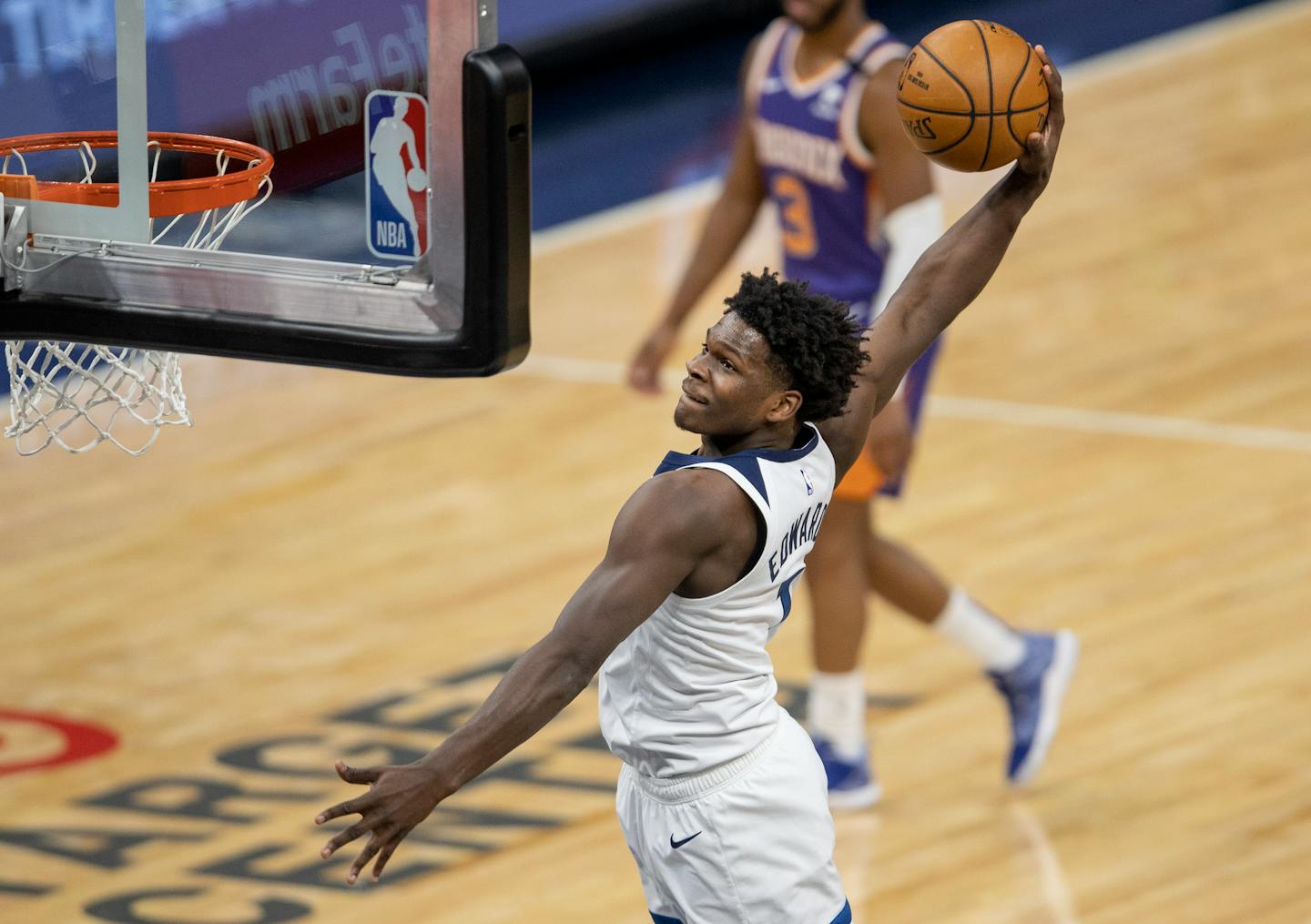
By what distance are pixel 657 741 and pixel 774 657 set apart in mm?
3097

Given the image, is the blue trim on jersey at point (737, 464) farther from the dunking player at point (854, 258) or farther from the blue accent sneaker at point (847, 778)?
the blue accent sneaker at point (847, 778)

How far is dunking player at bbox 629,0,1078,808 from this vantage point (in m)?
5.41

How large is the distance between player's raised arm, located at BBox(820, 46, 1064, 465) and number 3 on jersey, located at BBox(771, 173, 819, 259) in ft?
5.77

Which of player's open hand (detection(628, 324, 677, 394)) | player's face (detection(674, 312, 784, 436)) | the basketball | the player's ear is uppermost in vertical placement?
the basketball

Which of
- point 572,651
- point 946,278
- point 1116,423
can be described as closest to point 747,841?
point 572,651

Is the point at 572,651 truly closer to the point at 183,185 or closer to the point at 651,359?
the point at 183,185

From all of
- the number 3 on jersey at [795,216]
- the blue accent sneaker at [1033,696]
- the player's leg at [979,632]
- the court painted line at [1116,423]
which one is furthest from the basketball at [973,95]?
the court painted line at [1116,423]

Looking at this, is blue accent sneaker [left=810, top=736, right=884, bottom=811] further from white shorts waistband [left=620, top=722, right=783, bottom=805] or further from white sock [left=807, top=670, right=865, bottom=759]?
white shorts waistband [left=620, top=722, right=783, bottom=805]

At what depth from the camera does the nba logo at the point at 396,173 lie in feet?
12.0

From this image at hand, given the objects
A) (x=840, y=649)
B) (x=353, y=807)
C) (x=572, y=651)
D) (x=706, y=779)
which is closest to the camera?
(x=353, y=807)

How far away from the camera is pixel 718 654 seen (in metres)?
3.49

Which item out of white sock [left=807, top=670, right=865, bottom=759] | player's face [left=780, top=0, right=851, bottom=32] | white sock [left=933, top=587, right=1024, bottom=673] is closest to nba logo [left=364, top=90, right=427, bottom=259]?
player's face [left=780, top=0, right=851, bottom=32]

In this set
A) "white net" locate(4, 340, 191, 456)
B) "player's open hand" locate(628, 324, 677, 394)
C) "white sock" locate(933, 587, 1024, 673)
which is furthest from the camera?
"player's open hand" locate(628, 324, 677, 394)

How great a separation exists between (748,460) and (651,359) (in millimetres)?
2606
